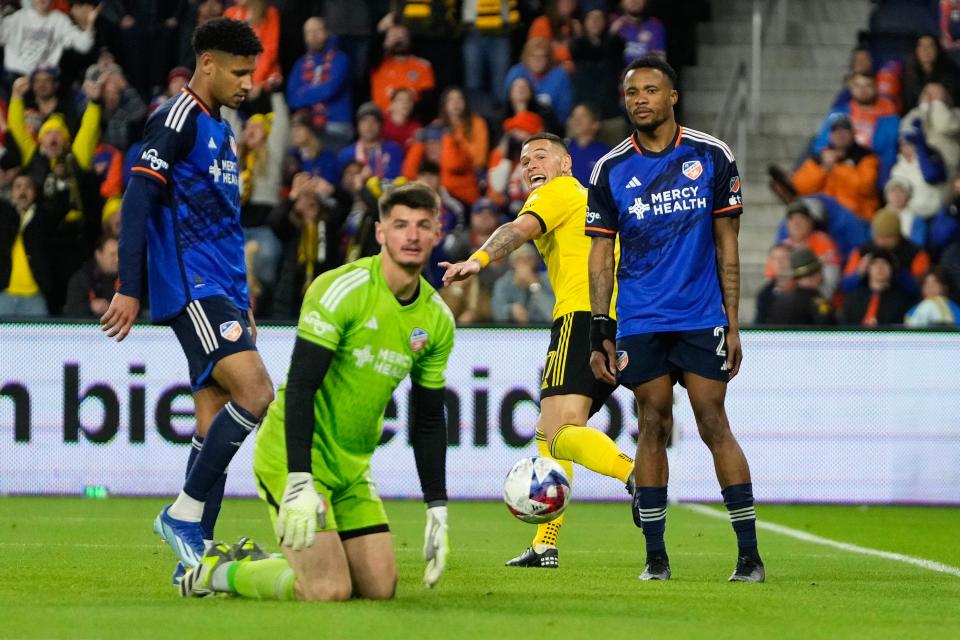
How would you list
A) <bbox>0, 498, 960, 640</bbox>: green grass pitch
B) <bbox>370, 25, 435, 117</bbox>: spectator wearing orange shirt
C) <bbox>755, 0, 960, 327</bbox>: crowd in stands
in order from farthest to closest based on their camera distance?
<bbox>370, 25, 435, 117</bbox>: spectator wearing orange shirt
<bbox>755, 0, 960, 327</bbox>: crowd in stands
<bbox>0, 498, 960, 640</bbox>: green grass pitch

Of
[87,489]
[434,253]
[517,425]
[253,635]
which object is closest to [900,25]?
[434,253]

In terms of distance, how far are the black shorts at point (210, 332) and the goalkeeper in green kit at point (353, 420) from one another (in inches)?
23.6

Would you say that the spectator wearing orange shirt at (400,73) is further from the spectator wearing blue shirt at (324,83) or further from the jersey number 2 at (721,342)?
the jersey number 2 at (721,342)

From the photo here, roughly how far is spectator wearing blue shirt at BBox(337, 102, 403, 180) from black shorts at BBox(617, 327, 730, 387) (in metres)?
8.43

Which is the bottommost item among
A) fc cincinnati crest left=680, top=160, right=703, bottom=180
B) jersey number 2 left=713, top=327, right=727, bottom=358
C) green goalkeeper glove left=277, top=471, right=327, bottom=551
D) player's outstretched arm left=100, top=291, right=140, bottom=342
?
green goalkeeper glove left=277, top=471, right=327, bottom=551

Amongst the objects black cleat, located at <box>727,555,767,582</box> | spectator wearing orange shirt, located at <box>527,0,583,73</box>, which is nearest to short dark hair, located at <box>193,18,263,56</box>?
black cleat, located at <box>727,555,767,582</box>

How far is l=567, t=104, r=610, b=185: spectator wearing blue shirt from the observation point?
1587 cm

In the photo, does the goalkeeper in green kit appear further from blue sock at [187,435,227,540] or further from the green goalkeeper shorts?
blue sock at [187,435,227,540]

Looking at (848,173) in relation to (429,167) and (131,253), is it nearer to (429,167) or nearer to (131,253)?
(429,167)

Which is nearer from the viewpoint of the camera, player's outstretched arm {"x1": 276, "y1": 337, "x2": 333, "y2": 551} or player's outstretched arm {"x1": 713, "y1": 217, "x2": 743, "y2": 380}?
player's outstretched arm {"x1": 276, "y1": 337, "x2": 333, "y2": 551}

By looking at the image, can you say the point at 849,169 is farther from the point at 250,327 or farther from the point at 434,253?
the point at 250,327

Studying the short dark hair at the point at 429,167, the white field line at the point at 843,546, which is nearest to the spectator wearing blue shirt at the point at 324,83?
the short dark hair at the point at 429,167

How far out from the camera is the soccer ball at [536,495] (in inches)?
302

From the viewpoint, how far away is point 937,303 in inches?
590
